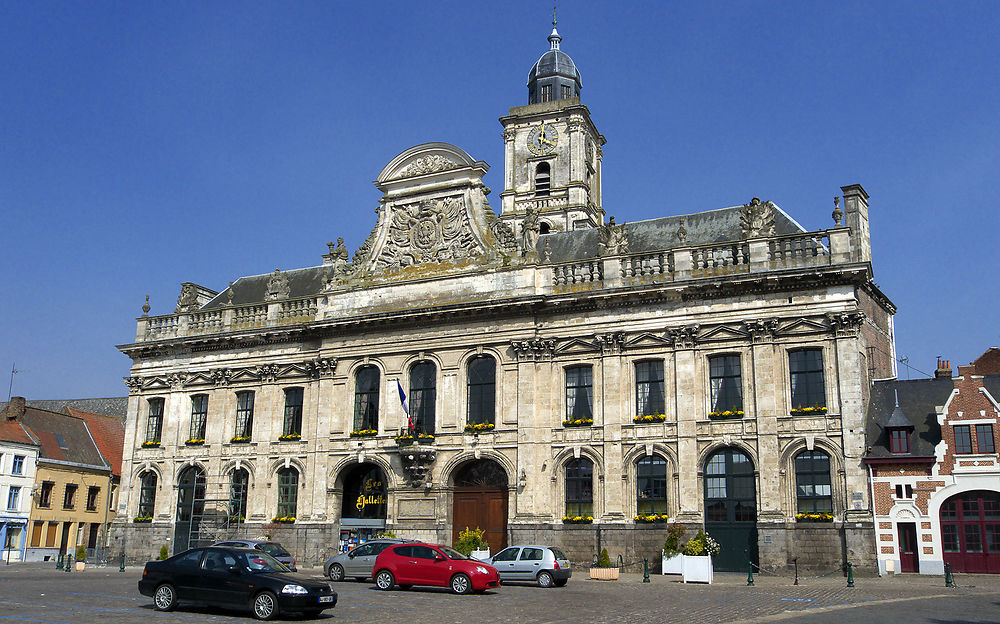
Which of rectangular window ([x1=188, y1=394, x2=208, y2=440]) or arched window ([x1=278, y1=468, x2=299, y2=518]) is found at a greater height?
rectangular window ([x1=188, y1=394, x2=208, y2=440])

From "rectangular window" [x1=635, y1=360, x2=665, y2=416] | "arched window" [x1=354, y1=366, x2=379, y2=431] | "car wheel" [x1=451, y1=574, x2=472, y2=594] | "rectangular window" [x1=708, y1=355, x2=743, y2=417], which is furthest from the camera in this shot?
"arched window" [x1=354, y1=366, x2=379, y2=431]

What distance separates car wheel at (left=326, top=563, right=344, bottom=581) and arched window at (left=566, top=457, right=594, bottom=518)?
9854 mm

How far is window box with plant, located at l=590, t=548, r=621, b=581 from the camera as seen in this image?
2970 cm

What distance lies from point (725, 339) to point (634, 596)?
1291cm

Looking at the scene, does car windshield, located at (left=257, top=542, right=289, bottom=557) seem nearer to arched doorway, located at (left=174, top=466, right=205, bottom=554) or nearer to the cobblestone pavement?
the cobblestone pavement

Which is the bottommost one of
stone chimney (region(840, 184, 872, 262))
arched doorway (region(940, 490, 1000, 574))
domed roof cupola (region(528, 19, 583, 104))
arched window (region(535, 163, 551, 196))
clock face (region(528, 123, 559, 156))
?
arched doorway (region(940, 490, 1000, 574))

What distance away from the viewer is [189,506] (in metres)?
41.7

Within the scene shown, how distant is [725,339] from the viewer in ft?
109

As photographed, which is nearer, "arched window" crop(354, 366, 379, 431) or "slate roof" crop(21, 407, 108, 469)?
"arched window" crop(354, 366, 379, 431)

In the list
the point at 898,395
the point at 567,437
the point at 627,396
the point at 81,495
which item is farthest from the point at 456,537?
the point at 81,495

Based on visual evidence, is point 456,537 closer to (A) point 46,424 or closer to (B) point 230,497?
(B) point 230,497

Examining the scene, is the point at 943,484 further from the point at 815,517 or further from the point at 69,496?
the point at 69,496

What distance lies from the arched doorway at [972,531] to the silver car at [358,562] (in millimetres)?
17542

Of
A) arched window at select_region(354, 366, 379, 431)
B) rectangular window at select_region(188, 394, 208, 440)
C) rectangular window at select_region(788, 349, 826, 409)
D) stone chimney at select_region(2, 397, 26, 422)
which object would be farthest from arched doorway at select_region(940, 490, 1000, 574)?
stone chimney at select_region(2, 397, 26, 422)
